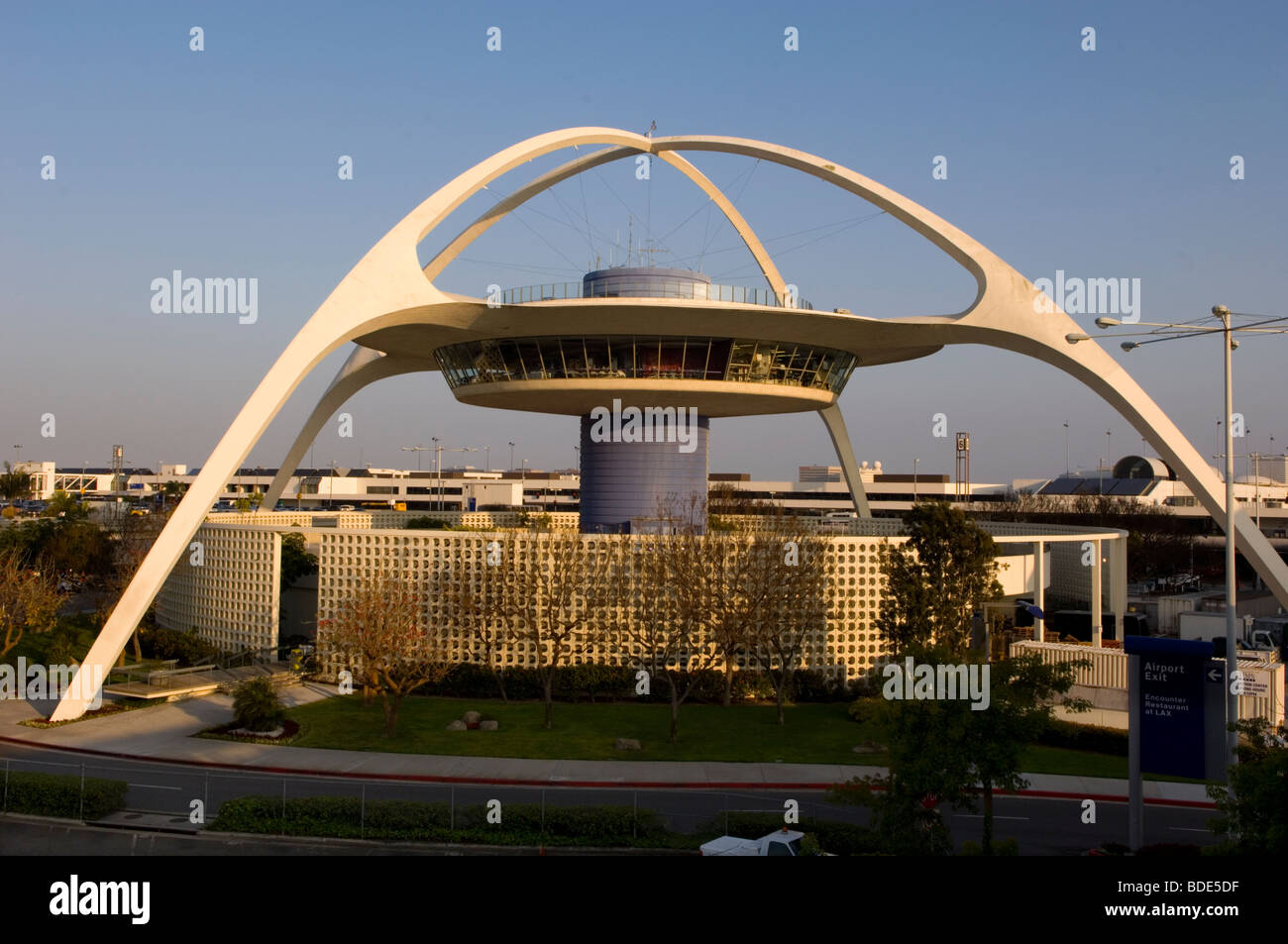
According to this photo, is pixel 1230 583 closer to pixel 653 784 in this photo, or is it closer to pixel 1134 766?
pixel 1134 766

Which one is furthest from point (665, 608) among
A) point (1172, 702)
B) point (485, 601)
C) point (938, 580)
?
point (1172, 702)

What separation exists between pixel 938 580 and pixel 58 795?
21.5 m

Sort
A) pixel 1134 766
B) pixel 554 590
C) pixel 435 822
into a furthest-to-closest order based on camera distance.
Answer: pixel 554 590 → pixel 435 822 → pixel 1134 766

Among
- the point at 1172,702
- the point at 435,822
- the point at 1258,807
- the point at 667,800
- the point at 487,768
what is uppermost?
the point at 1172,702

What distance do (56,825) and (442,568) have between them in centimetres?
1412

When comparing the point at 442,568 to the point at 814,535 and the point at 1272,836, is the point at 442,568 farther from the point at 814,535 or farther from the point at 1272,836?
the point at 1272,836

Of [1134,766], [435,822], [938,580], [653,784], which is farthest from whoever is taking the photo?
[938,580]

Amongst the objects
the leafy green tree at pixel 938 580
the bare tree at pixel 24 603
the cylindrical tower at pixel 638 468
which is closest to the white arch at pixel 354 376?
the cylindrical tower at pixel 638 468

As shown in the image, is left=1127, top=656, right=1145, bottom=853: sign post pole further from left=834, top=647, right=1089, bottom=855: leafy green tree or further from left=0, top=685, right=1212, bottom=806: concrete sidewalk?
left=0, top=685, right=1212, bottom=806: concrete sidewalk

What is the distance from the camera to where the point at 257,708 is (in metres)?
24.3

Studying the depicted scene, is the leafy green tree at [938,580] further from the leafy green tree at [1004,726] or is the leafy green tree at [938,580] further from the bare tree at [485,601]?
the leafy green tree at [1004,726]

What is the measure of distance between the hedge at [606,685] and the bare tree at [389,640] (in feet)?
3.15

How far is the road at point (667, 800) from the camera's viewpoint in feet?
59.1

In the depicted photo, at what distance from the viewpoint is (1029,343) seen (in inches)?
1364
